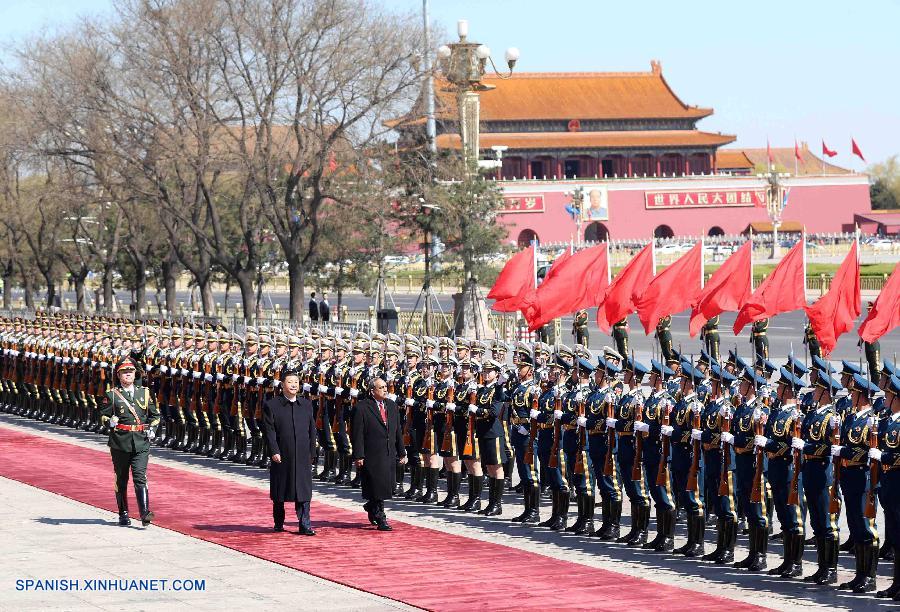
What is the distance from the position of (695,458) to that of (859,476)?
5.09 feet

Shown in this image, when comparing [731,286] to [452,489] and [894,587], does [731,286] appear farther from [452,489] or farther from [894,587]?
[894,587]

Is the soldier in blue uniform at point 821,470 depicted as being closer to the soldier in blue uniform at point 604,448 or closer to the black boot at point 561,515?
the soldier in blue uniform at point 604,448

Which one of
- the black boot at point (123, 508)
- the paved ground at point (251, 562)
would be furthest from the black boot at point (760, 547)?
the black boot at point (123, 508)

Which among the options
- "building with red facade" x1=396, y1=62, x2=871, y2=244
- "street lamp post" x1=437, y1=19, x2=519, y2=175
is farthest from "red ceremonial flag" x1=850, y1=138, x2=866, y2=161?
"street lamp post" x1=437, y1=19, x2=519, y2=175

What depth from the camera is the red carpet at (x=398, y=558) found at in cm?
978

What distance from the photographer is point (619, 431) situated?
12.1 metres

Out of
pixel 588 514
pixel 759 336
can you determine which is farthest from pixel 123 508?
pixel 759 336

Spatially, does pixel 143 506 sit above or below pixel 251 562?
above

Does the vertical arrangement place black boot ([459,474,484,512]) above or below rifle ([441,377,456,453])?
below

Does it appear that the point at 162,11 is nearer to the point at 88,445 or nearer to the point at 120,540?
the point at 88,445

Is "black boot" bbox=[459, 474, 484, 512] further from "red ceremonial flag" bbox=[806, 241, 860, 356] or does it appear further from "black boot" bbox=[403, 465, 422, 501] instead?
"red ceremonial flag" bbox=[806, 241, 860, 356]

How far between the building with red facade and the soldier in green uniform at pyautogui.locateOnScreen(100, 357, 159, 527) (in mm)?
66982

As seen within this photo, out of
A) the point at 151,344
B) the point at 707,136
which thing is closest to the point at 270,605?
the point at 151,344

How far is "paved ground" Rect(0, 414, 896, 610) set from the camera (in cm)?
975
